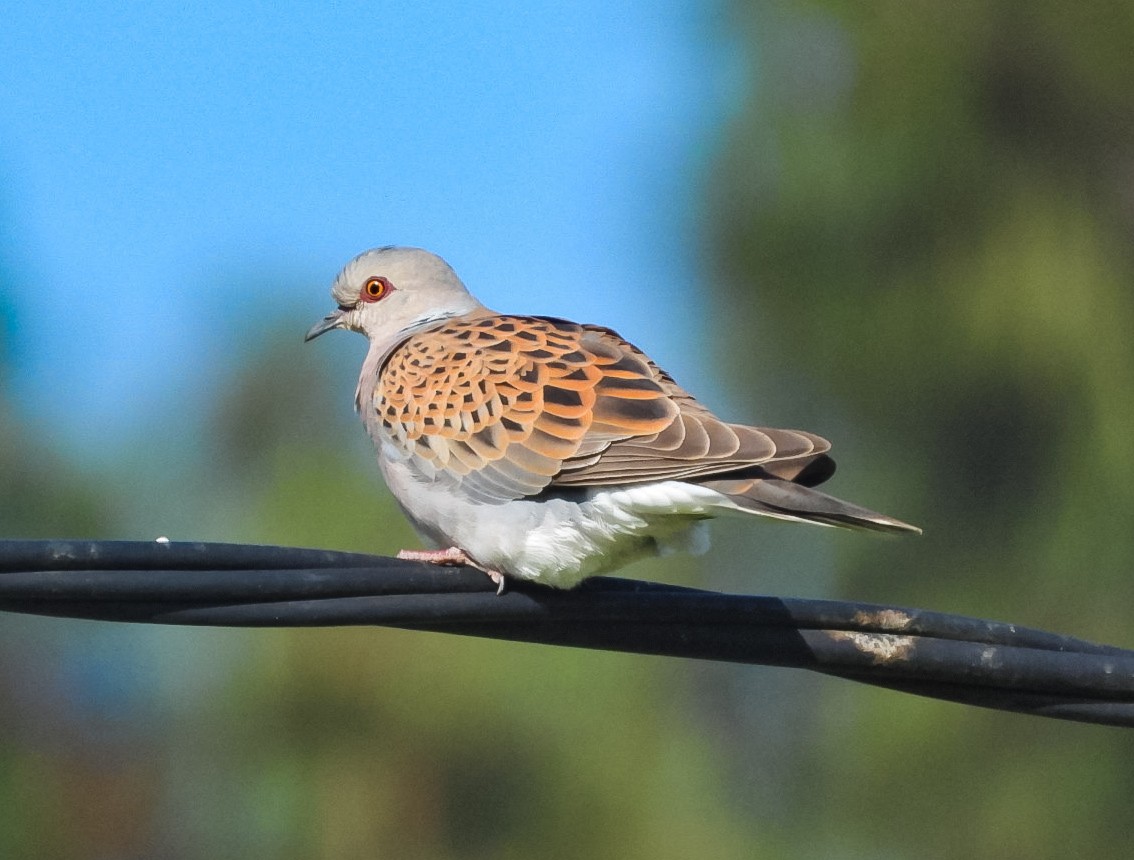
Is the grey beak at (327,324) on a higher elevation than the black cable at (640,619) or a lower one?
higher

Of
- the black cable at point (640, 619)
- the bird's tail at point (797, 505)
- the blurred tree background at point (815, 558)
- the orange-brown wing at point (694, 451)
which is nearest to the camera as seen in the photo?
the black cable at point (640, 619)

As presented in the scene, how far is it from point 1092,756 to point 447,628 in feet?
27.2

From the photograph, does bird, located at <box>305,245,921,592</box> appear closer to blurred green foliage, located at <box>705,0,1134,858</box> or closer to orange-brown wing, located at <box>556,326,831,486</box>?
orange-brown wing, located at <box>556,326,831,486</box>

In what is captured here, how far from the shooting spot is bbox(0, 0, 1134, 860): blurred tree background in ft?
31.7

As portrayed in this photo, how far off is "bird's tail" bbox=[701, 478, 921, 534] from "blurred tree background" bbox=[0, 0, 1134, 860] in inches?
250

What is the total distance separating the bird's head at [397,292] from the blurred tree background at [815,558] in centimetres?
433

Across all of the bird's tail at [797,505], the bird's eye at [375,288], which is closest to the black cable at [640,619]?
the bird's tail at [797,505]

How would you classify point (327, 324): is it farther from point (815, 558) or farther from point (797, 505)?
point (815, 558)

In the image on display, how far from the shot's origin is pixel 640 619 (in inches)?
108

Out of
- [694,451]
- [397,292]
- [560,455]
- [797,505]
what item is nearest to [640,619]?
[797,505]

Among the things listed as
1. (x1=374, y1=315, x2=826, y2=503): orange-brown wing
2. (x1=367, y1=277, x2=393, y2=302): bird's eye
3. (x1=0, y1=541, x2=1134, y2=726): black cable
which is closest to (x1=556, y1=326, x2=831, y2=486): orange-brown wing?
(x1=374, y1=315, x2=826, y2=503): orange-brown wing

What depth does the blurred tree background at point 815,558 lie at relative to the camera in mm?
9656

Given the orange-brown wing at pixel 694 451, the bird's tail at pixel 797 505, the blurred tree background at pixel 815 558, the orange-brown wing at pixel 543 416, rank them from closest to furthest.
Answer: the bird's tail at pixel 797 505
the orange-brown wing at pixel 694 451
the orange-brown wing at pixel 543 416
the blurred tree background at pixel 815 558

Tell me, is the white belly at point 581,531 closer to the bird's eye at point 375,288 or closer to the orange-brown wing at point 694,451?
the orange-brown wing at point 694,451
